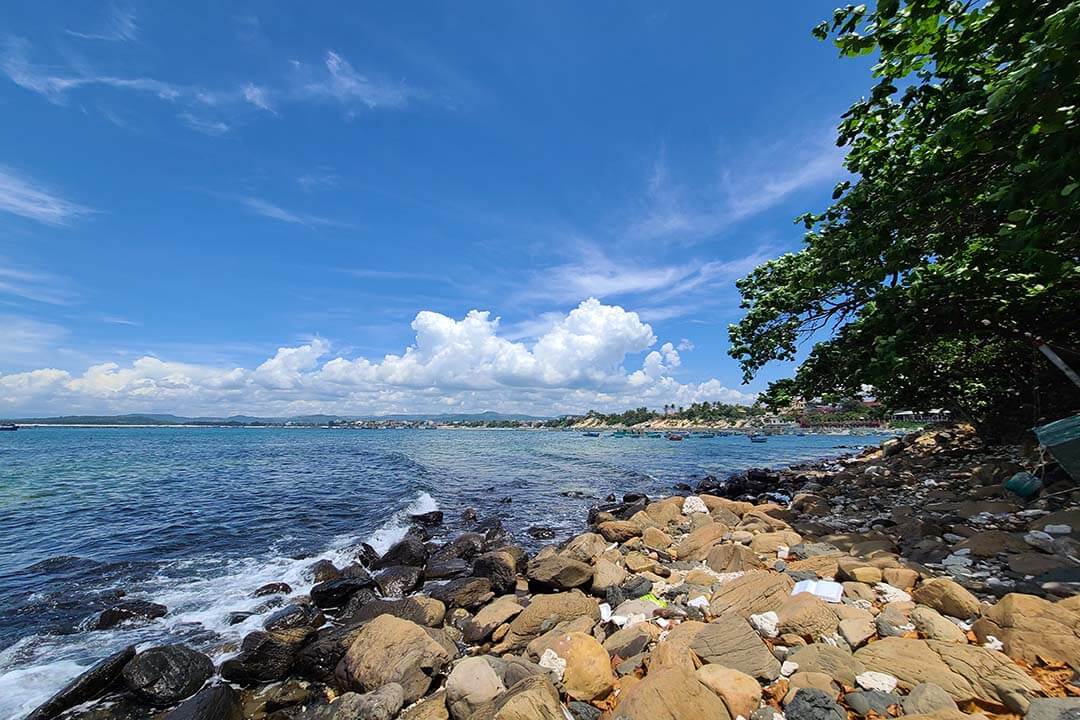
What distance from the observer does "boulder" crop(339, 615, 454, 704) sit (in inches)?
249

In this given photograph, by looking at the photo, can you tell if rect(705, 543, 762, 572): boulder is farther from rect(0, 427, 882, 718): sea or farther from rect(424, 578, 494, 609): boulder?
rect(0, 427, 882, 718): sea

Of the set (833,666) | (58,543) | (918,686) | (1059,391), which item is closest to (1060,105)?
(918,686)

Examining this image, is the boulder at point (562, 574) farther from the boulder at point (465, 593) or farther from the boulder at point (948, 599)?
the boulder at point (948, 599)

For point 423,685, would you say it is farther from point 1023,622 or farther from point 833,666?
point 1023,622

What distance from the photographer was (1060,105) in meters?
4.19

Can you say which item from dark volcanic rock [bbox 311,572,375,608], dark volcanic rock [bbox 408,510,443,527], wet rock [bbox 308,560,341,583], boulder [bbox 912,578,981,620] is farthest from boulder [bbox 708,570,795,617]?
dark volcanic rock [bbox 408,510,443,527]

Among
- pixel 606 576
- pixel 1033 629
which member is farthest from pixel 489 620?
pixel 1033 629

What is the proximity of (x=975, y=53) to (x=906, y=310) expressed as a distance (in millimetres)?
4935

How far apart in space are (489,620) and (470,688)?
275cm

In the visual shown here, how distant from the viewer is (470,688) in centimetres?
548

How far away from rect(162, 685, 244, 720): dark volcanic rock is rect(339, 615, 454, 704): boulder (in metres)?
1.36

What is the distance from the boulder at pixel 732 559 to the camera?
8.70 meters

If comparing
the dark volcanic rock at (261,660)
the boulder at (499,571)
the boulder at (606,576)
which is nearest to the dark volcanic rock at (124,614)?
the dark volcanic rock at (261,660)

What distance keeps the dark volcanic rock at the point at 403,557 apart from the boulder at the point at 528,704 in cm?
831
